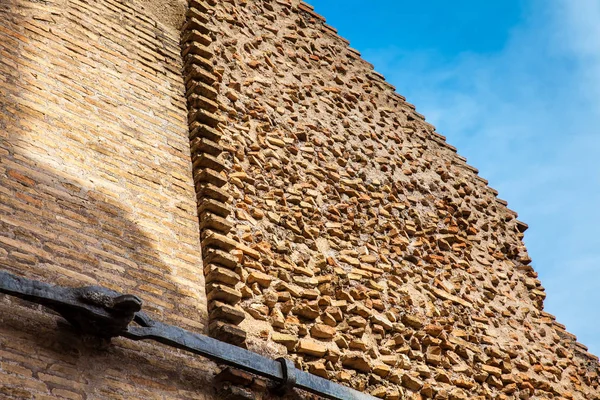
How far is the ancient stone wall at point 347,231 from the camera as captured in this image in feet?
17.6

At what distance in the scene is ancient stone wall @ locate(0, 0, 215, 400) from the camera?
3891 mm

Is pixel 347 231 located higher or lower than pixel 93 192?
higher

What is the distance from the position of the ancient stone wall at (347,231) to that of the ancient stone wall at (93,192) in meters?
0.26

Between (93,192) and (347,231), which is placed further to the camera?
(347,231)

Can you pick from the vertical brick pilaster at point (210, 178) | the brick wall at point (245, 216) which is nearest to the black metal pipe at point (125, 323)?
the brick wall at point (245, 216)

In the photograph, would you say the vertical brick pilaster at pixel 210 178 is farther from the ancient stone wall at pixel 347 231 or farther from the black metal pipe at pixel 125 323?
the black metal pipe at pixel 125 323

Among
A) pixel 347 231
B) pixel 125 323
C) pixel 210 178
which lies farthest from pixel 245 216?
pixel 125 323

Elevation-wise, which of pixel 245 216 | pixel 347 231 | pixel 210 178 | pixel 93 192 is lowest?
pixel 93 192

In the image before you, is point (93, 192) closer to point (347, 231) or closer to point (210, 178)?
point (210, 178)

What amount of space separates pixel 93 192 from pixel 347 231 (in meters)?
2.40

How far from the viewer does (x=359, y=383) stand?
5375 mm

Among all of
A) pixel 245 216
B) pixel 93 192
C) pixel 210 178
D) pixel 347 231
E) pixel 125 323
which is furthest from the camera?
pixel 347 231

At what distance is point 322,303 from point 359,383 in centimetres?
64

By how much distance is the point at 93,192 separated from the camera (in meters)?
4.69
